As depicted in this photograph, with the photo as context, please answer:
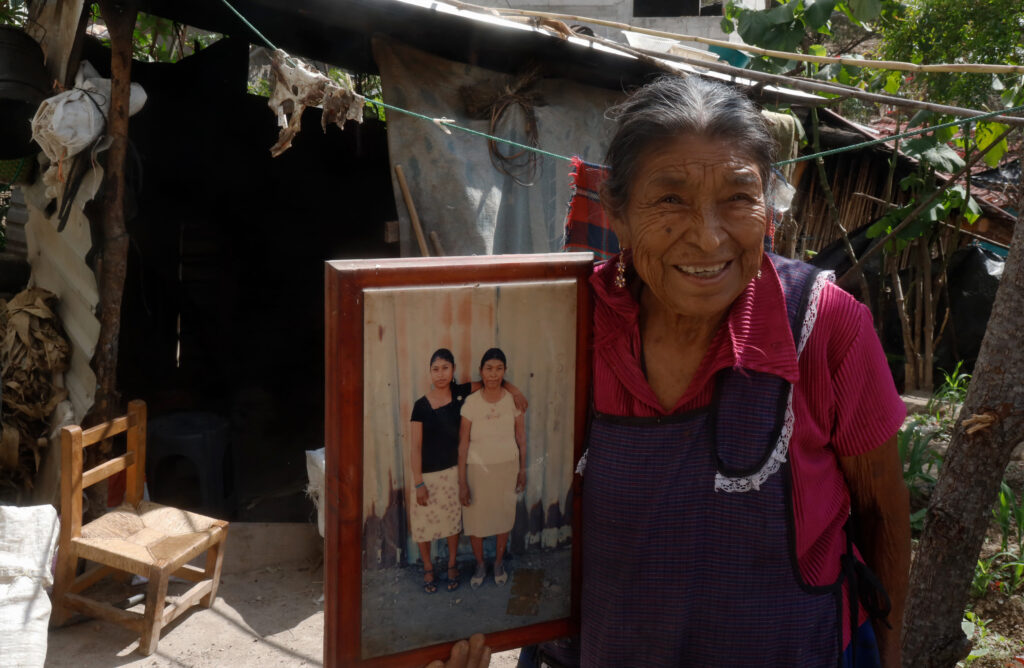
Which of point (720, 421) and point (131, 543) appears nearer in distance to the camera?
point (720, 421)

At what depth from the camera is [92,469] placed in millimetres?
4301

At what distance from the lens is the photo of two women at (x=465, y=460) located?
4.64 ft

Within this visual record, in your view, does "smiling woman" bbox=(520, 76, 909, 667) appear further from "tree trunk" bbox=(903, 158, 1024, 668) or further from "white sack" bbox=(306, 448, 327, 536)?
"white sack" bbox=(306, 448, 327, 536)

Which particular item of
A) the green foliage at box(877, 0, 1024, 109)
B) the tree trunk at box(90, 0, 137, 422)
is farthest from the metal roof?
the green foliage at box(877, 0, 1024, 109)

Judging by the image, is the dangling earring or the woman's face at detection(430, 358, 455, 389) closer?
the woman's face at detection(430, 358, 455, 389)

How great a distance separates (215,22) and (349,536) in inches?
172

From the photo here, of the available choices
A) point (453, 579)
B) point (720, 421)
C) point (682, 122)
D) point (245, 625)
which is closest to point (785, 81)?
point (682, 122)

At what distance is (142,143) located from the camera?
592 centimetres

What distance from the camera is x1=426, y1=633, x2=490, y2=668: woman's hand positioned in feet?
4.90

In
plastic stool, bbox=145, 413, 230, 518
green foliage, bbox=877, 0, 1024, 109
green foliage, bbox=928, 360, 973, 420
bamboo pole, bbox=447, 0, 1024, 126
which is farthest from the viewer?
green foliage, bbox=877, 0, 1024, 109

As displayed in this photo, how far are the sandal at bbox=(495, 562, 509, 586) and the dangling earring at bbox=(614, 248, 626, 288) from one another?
52 cm

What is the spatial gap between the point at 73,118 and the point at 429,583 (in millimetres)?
3491

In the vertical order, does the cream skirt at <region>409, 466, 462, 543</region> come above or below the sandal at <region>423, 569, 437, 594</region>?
above

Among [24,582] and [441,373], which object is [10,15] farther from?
[441,373]
